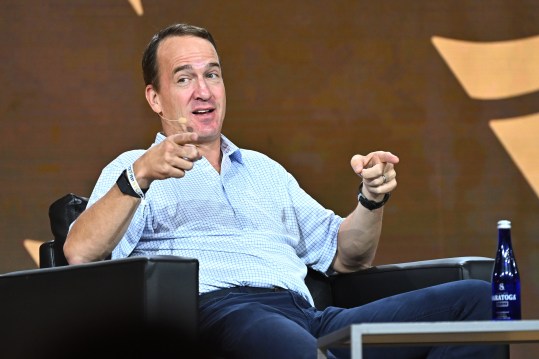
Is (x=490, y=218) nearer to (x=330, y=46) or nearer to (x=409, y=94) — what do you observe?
(x=409, y=94)

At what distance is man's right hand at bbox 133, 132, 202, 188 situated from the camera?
2.08m

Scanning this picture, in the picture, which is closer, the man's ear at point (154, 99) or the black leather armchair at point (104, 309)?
the black leather armchair at point (104, 309)

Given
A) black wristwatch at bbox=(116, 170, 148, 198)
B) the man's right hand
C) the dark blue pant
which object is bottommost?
the dark blue pant

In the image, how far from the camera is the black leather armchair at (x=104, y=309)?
6.27 ft

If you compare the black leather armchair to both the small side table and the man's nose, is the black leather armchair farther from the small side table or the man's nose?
the man's nose

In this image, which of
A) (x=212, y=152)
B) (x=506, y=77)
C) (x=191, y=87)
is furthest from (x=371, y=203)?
(x=506, y=77)

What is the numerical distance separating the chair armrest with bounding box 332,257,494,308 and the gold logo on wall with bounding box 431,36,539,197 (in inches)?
57.7

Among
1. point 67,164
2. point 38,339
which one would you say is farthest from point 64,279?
point 67,164

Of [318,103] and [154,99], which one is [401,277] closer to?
[154,99]

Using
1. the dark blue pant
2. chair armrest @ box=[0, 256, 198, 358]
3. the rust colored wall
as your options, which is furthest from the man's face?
the rust colored wall

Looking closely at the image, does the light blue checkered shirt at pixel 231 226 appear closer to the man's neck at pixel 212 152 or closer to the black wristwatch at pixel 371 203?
the man's neck at pixel 212 152

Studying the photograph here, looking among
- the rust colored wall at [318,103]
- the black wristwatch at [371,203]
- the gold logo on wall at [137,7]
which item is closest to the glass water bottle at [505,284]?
the black wristwatch at [371,203]

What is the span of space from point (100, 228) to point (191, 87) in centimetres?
59

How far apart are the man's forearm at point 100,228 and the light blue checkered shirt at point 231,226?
0.10 metres
